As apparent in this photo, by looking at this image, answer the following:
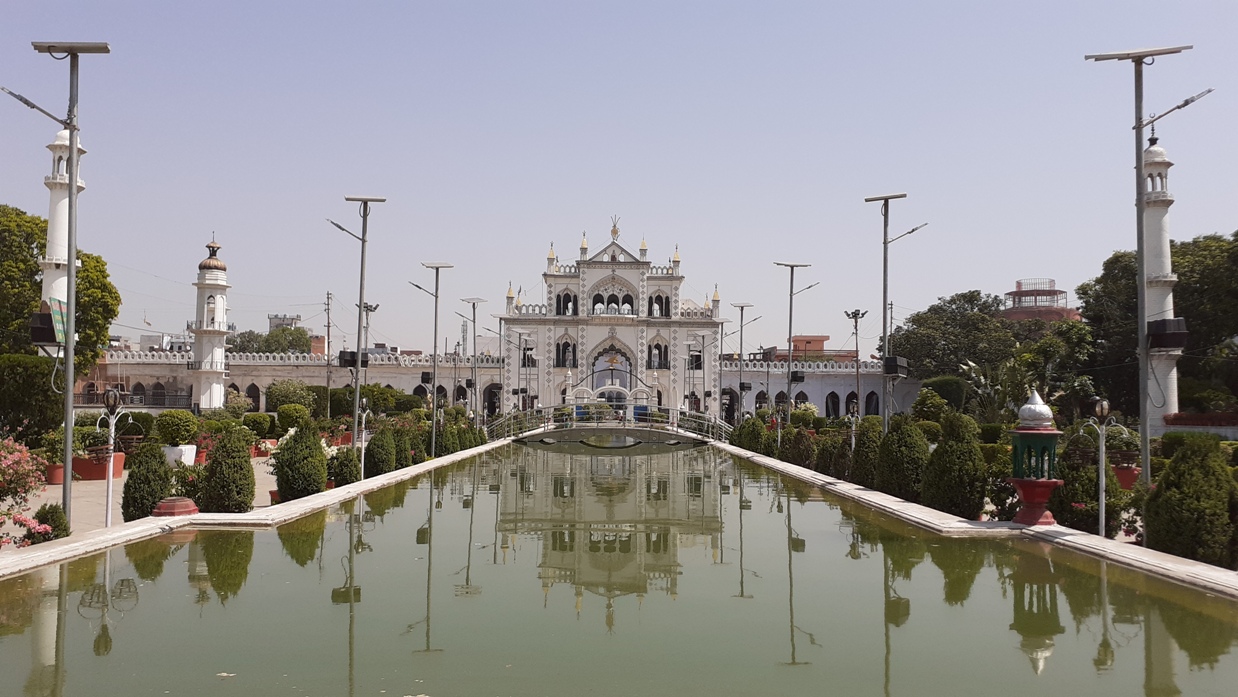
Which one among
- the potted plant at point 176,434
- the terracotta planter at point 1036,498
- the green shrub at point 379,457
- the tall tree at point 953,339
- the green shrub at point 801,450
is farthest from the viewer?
the tall tree at point 953,339

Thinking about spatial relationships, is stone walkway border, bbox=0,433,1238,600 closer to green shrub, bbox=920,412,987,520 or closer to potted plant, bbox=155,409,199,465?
green shrub, bbox=920,412,987,520

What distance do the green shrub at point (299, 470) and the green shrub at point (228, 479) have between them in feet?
6.51

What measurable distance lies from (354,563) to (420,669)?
3.91 meters

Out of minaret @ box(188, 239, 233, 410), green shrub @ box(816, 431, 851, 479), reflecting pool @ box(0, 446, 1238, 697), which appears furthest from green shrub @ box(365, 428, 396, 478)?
minaret @ box(188, 239, 233, 410)

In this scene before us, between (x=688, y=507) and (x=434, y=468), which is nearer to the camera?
(x=688, y=507)

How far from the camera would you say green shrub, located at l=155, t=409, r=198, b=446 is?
22.0 metres

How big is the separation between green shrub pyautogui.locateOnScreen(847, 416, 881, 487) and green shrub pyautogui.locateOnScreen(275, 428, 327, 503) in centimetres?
954

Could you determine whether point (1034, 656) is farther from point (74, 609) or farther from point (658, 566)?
point (74, 609)

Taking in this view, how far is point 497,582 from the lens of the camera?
8.33m

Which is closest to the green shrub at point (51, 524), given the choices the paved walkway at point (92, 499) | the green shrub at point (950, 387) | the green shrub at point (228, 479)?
the paved walkway at point (92, 499)

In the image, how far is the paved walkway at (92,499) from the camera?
471 inches

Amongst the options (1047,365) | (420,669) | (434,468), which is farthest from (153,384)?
(420,669)

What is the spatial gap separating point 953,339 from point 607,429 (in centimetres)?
2401

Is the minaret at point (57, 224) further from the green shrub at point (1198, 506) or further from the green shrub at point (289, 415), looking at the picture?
the green shrub at point (1198, 506)
